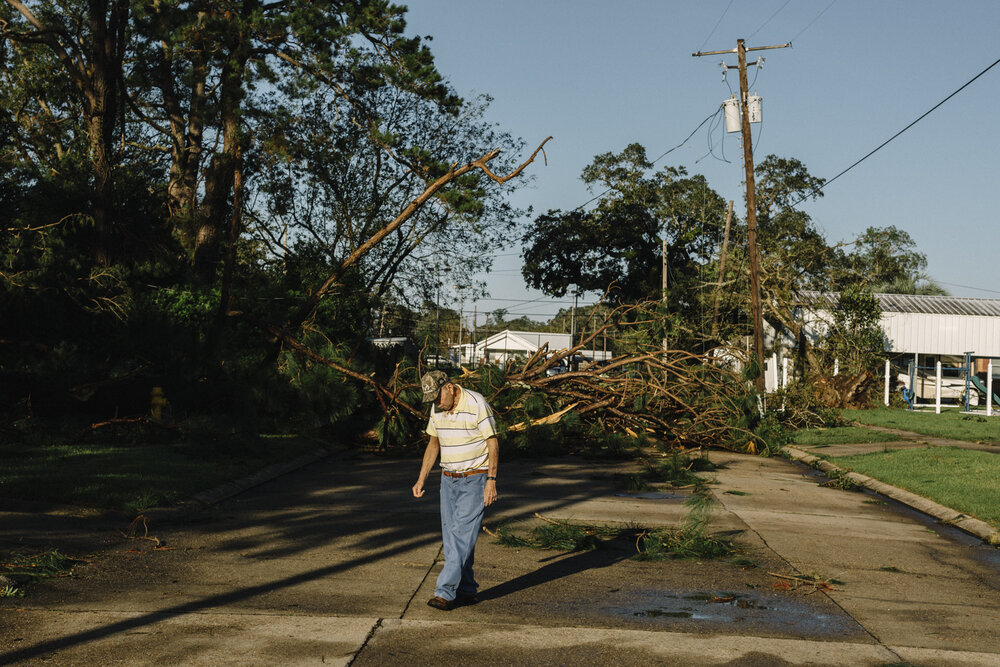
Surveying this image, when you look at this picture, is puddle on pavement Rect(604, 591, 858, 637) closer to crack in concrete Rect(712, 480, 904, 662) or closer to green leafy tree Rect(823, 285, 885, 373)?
crack in concrete Rect(712, 480, 904, 662)

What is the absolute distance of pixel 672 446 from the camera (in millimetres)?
17562

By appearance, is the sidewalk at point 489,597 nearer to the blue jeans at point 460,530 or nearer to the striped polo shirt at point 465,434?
the blue jeans at point 460,530

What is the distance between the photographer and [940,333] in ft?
129

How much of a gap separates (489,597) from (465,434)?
1.22 metres

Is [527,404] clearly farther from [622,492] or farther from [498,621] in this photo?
[498,621]

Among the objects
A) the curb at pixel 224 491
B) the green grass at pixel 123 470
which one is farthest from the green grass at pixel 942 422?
the green grass at pixel 123 470

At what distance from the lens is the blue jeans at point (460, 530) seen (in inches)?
250

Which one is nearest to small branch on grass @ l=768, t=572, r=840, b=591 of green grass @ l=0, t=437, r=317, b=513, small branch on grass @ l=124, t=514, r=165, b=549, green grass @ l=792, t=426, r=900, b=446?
small branch on grass @ l=124, t=514, r=165, b=549

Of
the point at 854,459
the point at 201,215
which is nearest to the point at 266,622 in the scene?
the point at 854,459

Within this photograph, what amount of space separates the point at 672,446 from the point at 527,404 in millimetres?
3024

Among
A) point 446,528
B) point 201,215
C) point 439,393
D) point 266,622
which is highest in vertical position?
point 201,215

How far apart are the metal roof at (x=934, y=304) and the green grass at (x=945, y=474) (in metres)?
22.6

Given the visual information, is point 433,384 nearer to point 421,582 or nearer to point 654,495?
point 421,582

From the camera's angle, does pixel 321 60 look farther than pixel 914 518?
Yes
